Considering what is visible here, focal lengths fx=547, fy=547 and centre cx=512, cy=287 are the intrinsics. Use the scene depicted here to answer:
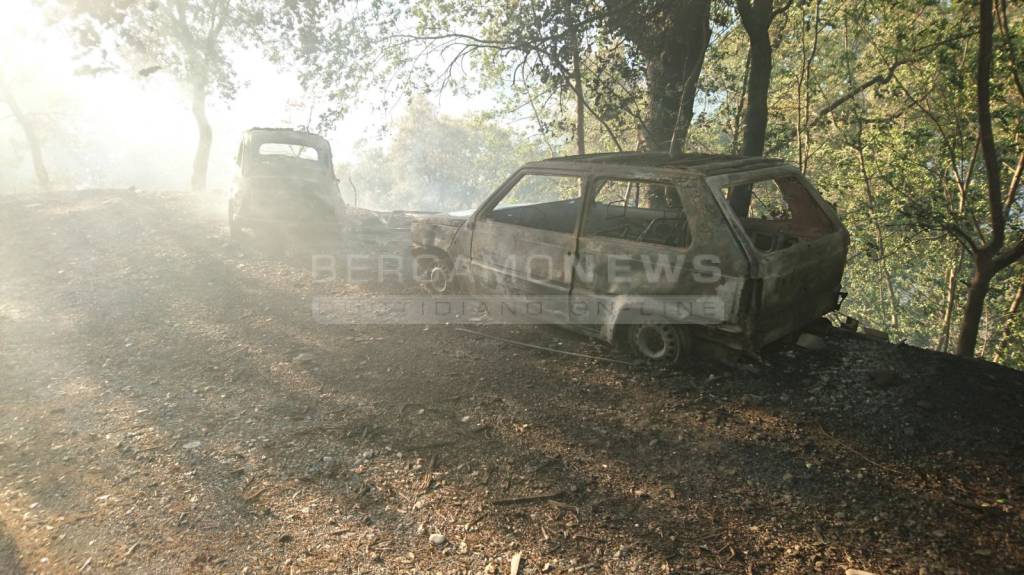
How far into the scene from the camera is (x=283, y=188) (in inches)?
370

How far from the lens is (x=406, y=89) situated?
9656 mm

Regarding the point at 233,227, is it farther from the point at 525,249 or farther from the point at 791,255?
the point at 791,255

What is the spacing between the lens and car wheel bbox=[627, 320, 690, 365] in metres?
4.19

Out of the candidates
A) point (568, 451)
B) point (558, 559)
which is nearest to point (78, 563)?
point (558, 559)

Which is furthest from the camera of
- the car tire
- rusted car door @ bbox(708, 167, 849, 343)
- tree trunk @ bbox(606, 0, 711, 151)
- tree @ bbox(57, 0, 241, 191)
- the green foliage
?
the green foliage

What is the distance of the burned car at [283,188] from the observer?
365 inches

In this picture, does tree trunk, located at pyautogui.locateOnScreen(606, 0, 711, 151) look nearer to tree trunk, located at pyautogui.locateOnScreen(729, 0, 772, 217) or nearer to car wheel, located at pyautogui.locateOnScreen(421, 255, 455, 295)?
tree trunk, located at pyautogui.locateOnScreen(729, 0, 772, 217)

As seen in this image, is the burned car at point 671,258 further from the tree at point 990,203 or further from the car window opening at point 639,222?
the tree at point 990,203

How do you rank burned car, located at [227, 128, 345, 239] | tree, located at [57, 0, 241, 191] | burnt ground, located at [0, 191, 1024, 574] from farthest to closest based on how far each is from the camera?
1. tree, located at [57, 0, 241, 191]
2. burned car, located at [227, 128, 345, 239]
3. burnt ground, located at [0, 191, 1024, 574]

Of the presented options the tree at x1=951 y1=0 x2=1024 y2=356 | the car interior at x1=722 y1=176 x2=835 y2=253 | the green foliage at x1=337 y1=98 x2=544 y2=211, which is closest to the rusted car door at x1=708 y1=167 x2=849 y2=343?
the car interior at x1=722 y1=176 x2=835 y2=253

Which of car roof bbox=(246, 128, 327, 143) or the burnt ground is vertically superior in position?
car roof bbox=(246, 128, 327, 143)

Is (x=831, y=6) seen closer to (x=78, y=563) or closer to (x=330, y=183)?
(x=330, y=183)

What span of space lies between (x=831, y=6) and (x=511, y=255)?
25.9ft

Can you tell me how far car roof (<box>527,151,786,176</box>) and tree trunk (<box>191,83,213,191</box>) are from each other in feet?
58.5
